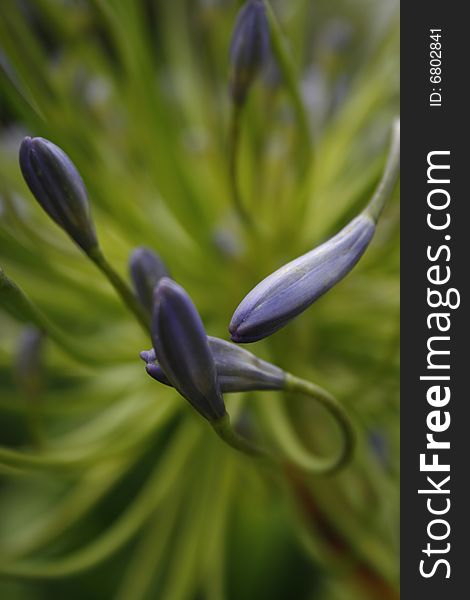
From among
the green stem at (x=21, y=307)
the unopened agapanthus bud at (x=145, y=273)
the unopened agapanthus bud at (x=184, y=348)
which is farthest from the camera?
the unopened agapanthus bud at (x=145, y=273)

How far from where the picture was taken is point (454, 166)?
4.46 feet

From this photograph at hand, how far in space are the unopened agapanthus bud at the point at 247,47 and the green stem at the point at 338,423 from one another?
0.40 meters

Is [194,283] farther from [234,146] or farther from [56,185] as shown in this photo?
[56,185]

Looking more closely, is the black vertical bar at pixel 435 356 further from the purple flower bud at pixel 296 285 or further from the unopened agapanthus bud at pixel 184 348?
the unopened agapanthus bud at pixel 184 348

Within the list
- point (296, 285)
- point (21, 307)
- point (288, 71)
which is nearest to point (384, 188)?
point (296, 285)

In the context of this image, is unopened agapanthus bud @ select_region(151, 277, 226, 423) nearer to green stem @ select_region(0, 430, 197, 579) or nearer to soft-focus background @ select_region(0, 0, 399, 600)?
soft-focus background @ select_region(0, 0, 399, 600)

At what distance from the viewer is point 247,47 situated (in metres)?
1.21

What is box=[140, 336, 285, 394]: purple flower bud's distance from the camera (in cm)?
91

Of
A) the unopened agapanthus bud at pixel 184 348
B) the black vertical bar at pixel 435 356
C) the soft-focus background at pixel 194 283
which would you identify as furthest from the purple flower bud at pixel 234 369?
the black vertical bar at pixel 435 356

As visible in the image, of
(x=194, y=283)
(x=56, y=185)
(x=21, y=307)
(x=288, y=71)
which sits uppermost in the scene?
(x=288, y=71)

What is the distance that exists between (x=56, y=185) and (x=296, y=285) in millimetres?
283

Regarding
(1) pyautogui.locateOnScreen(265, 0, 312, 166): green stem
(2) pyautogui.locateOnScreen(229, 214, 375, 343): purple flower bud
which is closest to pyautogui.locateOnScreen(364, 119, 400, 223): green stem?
(2) pyautogui.locateOnScreen(229, 214, 375, 343): purple flower bud

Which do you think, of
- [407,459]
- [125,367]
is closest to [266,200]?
[125,367]

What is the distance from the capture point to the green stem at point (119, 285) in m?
1.04
